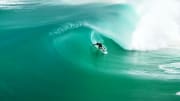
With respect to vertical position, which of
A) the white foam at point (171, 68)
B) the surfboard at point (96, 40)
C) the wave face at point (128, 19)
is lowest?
the white foam at point (171, 68)

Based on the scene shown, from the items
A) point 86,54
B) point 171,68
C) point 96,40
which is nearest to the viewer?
point 86,54

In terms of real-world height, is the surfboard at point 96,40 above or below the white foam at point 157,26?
below

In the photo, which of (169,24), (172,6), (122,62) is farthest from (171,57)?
(172,6)

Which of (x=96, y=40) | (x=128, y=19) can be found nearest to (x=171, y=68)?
(x=96, y=40)

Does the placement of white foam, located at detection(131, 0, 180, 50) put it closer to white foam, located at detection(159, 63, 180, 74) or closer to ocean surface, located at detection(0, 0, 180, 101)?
ocean surface, located at detection(0, 0, 180, 101)

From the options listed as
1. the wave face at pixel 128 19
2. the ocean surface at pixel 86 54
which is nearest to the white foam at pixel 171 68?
the ocean surface at pixel 86 54

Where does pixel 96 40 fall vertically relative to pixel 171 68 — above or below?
above

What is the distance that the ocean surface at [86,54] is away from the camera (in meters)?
13.7

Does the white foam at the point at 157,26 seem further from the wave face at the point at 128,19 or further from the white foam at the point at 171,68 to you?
the white foam at the point at 171,68

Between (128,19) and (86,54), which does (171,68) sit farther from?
(128,19)

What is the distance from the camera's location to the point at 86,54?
1655 cm

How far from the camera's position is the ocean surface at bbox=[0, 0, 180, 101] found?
540 inches

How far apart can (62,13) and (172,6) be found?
6604mm

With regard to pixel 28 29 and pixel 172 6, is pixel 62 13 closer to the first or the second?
pixel 28 29
